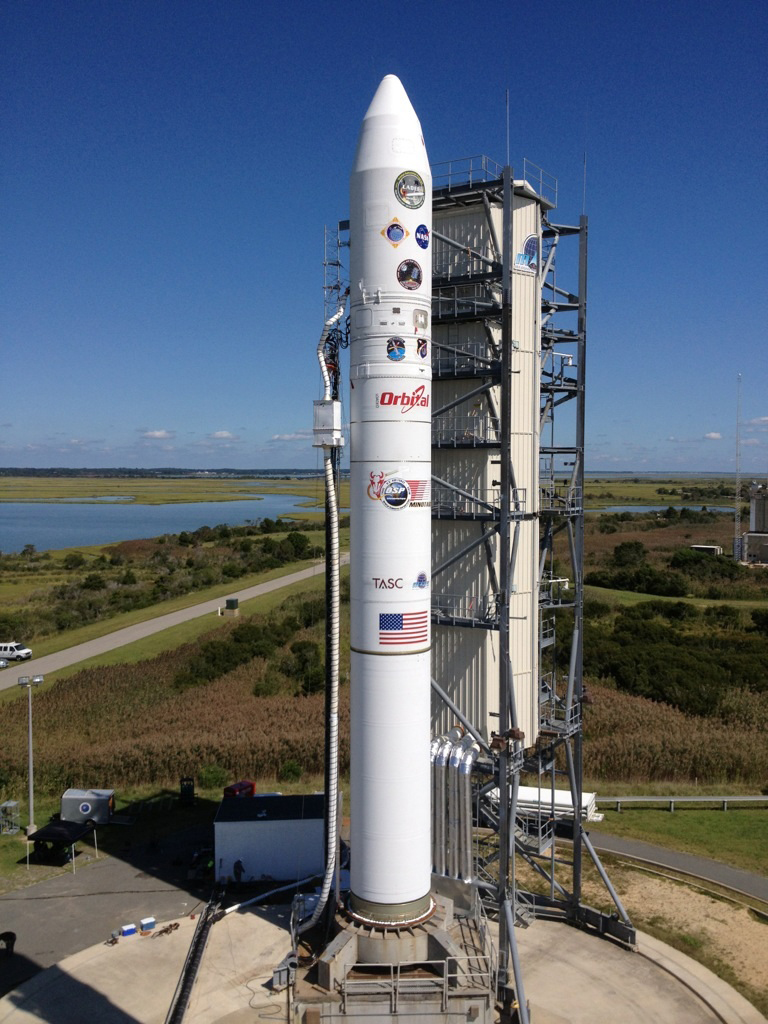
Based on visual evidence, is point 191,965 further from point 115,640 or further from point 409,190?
point 115,640

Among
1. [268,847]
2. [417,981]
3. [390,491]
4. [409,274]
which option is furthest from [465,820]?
[409,274]

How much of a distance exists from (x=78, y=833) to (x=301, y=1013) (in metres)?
11.3

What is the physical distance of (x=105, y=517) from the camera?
632 feet

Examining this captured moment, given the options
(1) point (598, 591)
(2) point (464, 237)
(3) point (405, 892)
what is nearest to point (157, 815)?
(3) point (405, 892)

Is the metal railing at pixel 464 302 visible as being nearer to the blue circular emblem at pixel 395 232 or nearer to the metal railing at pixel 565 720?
the blue circular emblem at pixel 395 232

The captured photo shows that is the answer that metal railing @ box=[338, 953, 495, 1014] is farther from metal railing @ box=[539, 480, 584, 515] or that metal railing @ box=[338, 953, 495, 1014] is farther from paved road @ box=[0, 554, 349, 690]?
paved road @ box=[0, 554, 349, 690]

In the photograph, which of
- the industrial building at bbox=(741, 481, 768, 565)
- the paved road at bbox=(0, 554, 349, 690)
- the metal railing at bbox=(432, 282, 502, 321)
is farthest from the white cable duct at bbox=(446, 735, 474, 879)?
the industrial building at bbox=(741, 481, 768, 565)

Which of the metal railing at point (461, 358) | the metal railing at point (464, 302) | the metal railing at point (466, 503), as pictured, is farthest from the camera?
the metal railing at point (461, 358)

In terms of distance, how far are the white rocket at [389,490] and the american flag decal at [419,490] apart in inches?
0.8

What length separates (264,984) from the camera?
1778 centimetres

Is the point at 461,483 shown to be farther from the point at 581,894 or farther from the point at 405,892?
the point at 581,894

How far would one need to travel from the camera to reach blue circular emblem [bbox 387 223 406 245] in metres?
16.9

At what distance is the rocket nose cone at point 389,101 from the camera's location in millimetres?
17078

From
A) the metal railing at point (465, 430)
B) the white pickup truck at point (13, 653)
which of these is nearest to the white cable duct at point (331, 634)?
the metal railing at point (465, 430)
